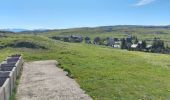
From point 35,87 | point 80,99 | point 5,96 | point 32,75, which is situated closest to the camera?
point 5,96

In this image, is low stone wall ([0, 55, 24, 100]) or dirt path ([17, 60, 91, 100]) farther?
dirt path ([17, 60, 91, 100])

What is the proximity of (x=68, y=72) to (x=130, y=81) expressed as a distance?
26.3ft

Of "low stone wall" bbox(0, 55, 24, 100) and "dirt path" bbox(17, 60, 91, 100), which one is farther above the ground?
"low stone wall" bbox(0, 55, 24, 100)

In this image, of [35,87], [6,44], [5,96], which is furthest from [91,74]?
[6,44]

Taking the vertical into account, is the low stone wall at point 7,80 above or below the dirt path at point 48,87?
above

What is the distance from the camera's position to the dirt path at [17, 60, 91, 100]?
2431 cm

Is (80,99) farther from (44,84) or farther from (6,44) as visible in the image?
(6,44)

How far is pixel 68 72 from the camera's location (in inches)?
1460

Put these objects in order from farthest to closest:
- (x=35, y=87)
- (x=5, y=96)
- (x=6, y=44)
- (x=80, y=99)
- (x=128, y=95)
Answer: (x=6, y=44) → (x=35, y=87) → (x=128, y=95) → (x=80, y=99) → (x=5, y=96)

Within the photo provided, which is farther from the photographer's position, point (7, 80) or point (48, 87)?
point (48, 87)

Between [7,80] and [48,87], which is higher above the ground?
[7,80]

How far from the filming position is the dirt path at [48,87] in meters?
24.3

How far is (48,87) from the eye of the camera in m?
27.8

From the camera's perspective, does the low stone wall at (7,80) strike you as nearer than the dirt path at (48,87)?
Yes
